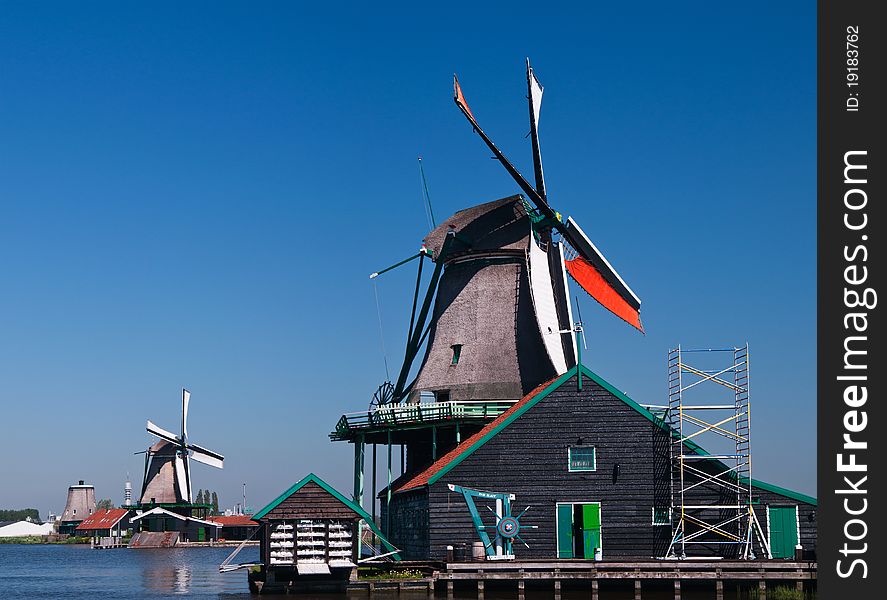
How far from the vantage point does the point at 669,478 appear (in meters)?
34.0

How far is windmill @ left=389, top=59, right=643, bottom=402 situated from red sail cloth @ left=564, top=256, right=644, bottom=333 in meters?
0.04

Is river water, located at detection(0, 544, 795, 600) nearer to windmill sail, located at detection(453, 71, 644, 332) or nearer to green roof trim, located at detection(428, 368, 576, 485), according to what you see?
green roof trim, located at detection(428, 368, 576, 485)

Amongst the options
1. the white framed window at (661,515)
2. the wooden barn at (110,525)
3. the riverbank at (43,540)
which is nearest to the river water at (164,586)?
the white framed window at (661,515)

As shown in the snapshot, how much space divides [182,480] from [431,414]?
6495 cm

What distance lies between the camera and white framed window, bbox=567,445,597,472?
34.2 m

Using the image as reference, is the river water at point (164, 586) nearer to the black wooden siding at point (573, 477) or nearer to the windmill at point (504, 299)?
the black wooden siding at point (573, 477)

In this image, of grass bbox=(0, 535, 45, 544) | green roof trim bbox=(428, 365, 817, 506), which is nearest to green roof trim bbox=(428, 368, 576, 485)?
green roof trim bbox=(428, 365, 817, 506)

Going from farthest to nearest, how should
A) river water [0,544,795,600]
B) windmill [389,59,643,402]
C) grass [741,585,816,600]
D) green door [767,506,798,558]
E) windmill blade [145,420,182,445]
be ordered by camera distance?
1. windmill blade [145,420,182,445]
2. windmill [389,59,643,402]
3. green door [767,506,798,558]
4. river water [0,544,795,600]
5. grass [741,585,816,600]

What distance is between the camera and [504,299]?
42.7 meters

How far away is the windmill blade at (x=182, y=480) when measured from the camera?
323 ft

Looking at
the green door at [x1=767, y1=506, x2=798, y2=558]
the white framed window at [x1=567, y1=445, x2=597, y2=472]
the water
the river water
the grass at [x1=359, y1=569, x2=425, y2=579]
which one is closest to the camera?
the river water

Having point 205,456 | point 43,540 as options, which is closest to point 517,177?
point 205,456

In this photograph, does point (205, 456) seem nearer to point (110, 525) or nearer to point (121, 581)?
point (110, 525)

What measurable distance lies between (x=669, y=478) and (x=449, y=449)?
9949mm
